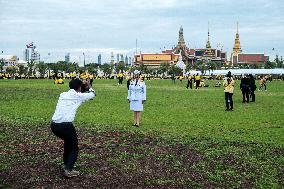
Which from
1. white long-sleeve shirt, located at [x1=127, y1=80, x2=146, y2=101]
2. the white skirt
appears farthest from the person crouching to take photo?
white long-sleeve shirt, located at [x1=127, y1=80, x2=146, y2=101]

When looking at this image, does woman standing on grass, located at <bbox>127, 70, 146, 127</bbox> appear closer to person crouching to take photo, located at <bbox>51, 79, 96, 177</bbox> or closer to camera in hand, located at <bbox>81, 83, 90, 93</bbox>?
camera in hand, located at <bbox>81, 83, 90, 93</bbox>

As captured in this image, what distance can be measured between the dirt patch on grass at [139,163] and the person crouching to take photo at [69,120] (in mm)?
314

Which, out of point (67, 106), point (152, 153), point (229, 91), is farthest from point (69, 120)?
point (229, 91)

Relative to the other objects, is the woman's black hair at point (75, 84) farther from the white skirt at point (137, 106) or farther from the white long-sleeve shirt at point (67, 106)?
the white skirt at point (137, 106)

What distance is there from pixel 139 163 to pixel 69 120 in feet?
6.38

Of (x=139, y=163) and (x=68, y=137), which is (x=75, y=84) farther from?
(x=139, y=163)

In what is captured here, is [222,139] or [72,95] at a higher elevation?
[72,95]

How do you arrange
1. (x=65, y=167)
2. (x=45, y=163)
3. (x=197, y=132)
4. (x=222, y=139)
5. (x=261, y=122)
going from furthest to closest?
(x=261, y=122), (x=197, y=132), (x=222, y=139), (x=45, y=163), (x=65, y=167)

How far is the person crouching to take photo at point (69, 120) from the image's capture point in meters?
8.72

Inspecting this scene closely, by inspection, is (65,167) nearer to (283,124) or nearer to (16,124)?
(16,124)

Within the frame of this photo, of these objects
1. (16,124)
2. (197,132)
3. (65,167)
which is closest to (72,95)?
(65,167)

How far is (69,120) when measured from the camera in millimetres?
8789

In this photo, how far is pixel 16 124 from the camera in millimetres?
16141

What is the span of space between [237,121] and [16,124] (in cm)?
792
